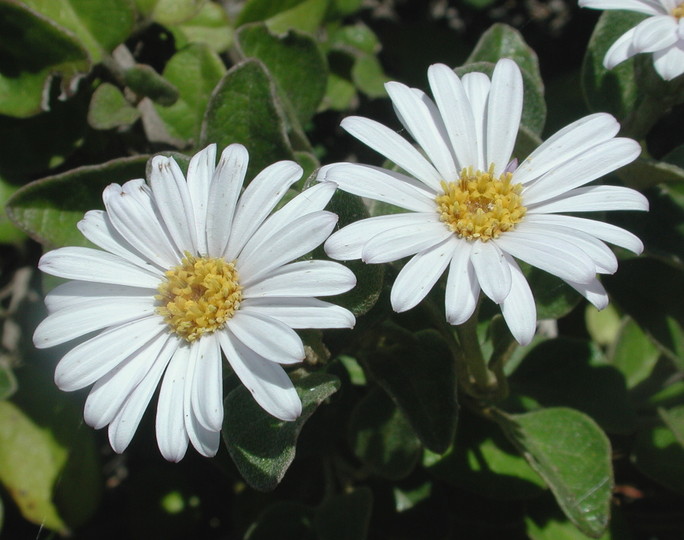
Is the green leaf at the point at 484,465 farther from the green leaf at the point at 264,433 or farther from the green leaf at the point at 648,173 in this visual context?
the green leaf at the point at 648,173

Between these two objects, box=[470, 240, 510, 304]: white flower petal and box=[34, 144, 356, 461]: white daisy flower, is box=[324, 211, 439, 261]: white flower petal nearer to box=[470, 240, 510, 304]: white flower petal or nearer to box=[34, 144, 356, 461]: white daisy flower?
box=[34, 144, 356, 461]: white daisy flower

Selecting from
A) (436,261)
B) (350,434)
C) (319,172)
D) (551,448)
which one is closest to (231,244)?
(319,172)

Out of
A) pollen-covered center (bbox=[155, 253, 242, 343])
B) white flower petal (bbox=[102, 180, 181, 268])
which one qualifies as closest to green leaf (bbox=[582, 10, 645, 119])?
pollen-covered center (bbox=[155, 253, 242, 343])

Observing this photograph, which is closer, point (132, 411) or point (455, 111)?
point (132, 411)

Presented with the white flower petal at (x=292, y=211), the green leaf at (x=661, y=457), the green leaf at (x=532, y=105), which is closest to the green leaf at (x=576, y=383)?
the green leaf at (x=661, y=457)

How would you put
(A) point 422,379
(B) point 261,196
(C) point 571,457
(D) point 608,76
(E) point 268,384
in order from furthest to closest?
1. (D) point 608,76
2. (C) point 571,457
3. (A) point 422,379
4. (B) point 261,196
5. (E) point 268,384

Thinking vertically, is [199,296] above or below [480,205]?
below

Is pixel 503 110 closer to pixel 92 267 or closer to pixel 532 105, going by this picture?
pixel 532 105

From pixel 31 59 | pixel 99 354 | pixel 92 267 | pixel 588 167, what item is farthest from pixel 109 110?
pixel 588 167

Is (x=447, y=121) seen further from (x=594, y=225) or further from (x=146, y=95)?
(x=146, y=95)
